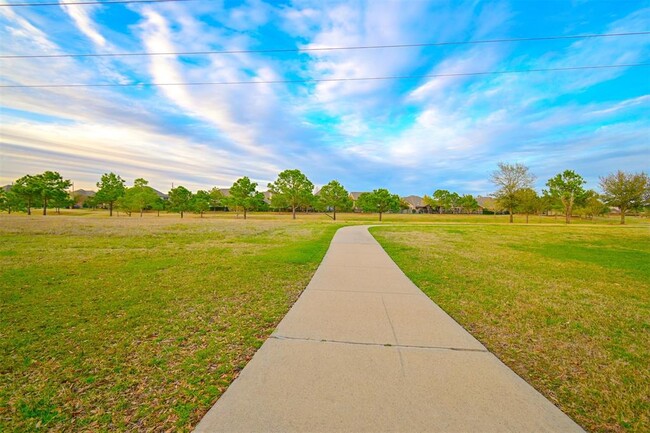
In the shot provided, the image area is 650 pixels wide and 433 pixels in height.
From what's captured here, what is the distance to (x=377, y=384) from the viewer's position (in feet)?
9.14

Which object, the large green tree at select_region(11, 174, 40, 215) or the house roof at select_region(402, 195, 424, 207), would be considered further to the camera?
the house roof at select_region(402, 195, 424, 207)

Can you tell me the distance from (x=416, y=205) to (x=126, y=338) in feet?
385

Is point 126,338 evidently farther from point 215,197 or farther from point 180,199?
point 215,197

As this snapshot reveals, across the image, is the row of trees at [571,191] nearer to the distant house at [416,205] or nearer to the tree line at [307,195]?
→ the tree line at [307,195]

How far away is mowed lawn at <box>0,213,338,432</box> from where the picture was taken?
8.21 ft

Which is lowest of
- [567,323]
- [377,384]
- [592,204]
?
[567,323]

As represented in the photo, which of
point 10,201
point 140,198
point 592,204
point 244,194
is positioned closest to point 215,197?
point 140,198

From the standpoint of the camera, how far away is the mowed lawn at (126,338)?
2504 millimetres

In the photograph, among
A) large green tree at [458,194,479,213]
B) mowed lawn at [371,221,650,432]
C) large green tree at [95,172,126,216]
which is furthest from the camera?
large green tree at [458,194,479,213]

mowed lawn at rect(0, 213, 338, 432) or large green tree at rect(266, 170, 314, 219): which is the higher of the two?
large green tree at rect(266, 170, 314, 219)

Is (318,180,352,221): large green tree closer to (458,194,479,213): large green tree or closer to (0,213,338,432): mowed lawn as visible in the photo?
(0,213,338,432): mowed lawn

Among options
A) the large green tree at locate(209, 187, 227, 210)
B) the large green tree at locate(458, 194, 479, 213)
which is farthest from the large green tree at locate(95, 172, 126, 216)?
the large green tree at locate(458, 194, 479, 213)

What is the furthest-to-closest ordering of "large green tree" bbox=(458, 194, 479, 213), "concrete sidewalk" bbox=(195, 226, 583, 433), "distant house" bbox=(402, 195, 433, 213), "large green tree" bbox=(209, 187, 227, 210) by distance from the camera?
"distant house" bbox=(402, 195, 433, 213) → "large green tree" bbox=(458, 194, 479, 213) → "large green tree" bbox=(209, 187, 227, 210) → "concrete sidewalk" bbox=(195, 226, 583, 433)

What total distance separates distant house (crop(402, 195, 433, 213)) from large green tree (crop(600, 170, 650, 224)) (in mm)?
60006
